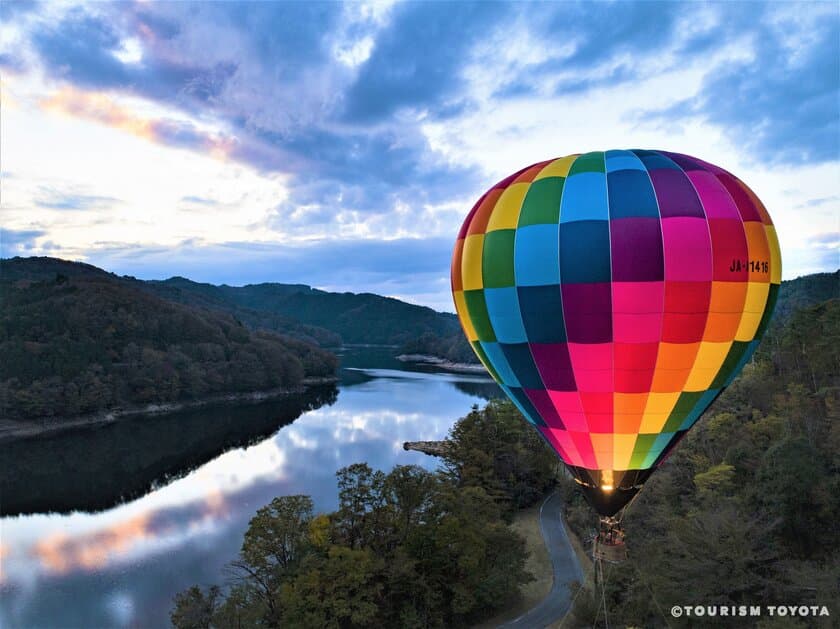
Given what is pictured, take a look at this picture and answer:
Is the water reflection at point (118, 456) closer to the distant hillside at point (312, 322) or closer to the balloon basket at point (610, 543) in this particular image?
the balloon basket at point (610, 543)

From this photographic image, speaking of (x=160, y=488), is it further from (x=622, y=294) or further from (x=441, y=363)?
(x=441, y=363)

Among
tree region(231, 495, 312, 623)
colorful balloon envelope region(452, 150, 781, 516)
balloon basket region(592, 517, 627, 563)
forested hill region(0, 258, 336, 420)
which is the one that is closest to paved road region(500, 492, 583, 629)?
tree region(231, 495, 312, 623)

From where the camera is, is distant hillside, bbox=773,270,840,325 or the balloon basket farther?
distant hillside, bbox=773,270,840,325

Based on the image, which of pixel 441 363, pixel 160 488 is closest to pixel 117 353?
pixel 160 488

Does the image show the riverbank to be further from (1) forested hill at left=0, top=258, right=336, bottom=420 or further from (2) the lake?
(2) the lake

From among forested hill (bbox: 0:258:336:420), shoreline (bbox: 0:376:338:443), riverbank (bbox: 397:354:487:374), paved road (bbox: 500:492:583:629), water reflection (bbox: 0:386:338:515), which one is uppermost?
forested hill (bbox: 0:258:336:420)

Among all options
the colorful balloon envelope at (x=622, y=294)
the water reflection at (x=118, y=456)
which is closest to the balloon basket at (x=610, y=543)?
the colorful balloon envelope at (x=622, y=294)

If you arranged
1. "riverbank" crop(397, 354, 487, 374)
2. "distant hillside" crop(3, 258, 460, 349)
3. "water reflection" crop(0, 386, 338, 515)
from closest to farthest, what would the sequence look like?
1. "water reflection" crop(0, 386, 338, 515)
2. "riverbank" crop(397, 354, 487, 374)
3. "distant hillside" crop(3, 258, 460, 349)
